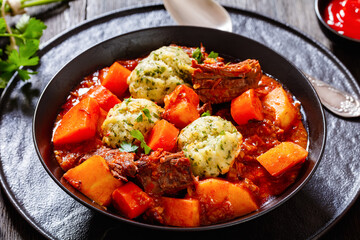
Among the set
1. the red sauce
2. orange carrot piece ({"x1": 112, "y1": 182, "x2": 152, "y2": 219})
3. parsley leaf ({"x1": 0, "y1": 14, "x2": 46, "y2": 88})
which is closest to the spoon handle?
the red sauce

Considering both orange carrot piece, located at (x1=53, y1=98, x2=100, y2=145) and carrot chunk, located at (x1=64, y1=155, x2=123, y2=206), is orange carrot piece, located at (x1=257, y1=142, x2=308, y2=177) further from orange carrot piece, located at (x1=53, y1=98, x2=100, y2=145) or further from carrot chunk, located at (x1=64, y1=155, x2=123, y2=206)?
orange carrot piece, located at (x1=53, y1=98, x2=100, y2=145)

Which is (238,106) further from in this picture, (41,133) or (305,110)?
(41,133)

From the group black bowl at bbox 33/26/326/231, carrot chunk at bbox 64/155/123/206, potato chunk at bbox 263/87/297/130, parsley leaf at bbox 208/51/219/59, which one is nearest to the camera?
carrot chunk at bbox 64/155/123/206

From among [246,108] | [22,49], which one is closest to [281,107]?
[246,108]

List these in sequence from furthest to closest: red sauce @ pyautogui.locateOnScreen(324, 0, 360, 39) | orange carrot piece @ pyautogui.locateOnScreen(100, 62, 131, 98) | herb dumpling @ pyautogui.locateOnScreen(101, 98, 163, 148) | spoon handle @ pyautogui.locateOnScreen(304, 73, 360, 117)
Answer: red sauce @ pyautogui.locateOnScreen(324, 0, 360, 39), spoon handle @ pyautogui.locateOnScreen(304, 73, 360, 117), orange carrot piece @ pyautogui.locateOnScreen(100, 62, 131, 98), herb dumpling @ pyautogui.locateOnScreen(101, 98, 163, 148)

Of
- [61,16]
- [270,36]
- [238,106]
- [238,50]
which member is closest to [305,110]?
[238,106]

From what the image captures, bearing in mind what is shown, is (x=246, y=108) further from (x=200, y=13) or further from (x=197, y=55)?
(x=200, y=13)
